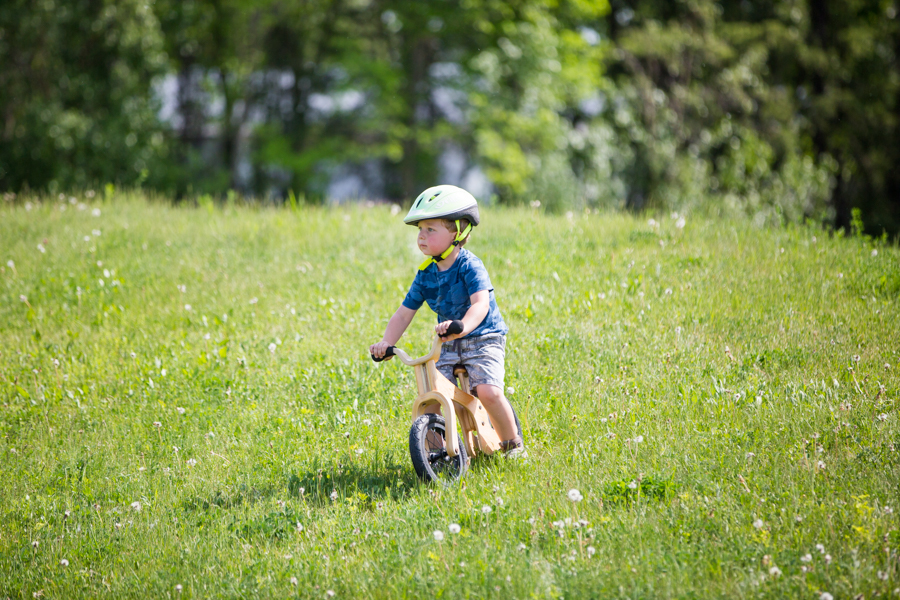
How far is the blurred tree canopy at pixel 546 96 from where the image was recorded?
2432cm

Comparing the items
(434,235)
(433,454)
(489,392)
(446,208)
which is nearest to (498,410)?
(489,392)

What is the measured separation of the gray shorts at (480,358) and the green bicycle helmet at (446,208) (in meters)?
0.66

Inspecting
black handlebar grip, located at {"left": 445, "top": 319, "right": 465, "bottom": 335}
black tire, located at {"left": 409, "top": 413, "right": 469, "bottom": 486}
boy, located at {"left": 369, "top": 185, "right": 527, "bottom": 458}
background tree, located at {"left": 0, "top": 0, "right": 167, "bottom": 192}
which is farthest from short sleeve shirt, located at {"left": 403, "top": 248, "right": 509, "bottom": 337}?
background tree, located at {"left": 0, "top": 0, "right": 167, "bottom": 192}

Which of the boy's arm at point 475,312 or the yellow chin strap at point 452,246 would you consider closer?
the boy's arm at point 475,312

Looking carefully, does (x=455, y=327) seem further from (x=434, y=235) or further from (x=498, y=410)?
(x=498, y=410)

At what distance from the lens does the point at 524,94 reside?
25.7m

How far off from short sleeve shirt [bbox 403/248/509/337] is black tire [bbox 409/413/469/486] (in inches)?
28.6

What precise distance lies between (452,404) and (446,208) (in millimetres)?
1339

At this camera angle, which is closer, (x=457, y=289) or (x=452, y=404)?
(x=452, y=404)

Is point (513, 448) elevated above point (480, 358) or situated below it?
below

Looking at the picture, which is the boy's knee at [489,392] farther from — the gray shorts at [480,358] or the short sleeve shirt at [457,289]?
the short sleeve shirt at [457,289]

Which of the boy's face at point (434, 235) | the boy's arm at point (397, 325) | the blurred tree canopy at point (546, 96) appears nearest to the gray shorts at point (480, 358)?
the boy's arm at point (397, 325)

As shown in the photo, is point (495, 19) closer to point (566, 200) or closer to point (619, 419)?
point (566, 200)

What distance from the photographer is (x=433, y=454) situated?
16.0ft
